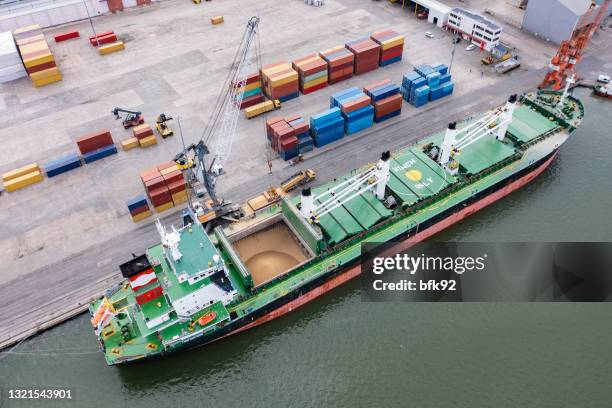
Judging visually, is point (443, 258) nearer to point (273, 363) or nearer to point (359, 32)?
point (273, 363)

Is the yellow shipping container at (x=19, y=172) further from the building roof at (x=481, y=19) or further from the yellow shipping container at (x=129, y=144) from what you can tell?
the building roof at (x=481, y=19)

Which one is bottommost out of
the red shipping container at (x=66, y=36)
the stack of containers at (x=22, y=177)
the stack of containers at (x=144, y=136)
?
the stack of containers at (x=22, y=177)

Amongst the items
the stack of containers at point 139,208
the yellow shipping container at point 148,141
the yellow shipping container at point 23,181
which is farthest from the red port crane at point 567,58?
the yellow shipping container at point 23,181

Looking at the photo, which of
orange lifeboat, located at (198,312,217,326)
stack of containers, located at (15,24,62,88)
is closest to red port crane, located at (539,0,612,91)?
orange lifeboat, located at (198,312,217,326)

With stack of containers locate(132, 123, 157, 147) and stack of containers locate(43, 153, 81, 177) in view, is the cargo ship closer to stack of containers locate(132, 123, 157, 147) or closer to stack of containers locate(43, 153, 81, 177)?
stack of containers locate(132, 123, 157, 147)

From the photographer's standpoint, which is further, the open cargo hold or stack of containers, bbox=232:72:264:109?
stack of containers, bbox=232:72:264:109

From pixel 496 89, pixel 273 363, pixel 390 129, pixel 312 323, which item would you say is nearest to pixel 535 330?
pixel 312 323

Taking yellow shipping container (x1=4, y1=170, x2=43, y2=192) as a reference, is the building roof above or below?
above

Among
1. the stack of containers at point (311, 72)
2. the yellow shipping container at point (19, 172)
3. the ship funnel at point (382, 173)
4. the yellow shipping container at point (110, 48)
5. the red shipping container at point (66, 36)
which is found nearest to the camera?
the ship funnel at point (382, 173)
